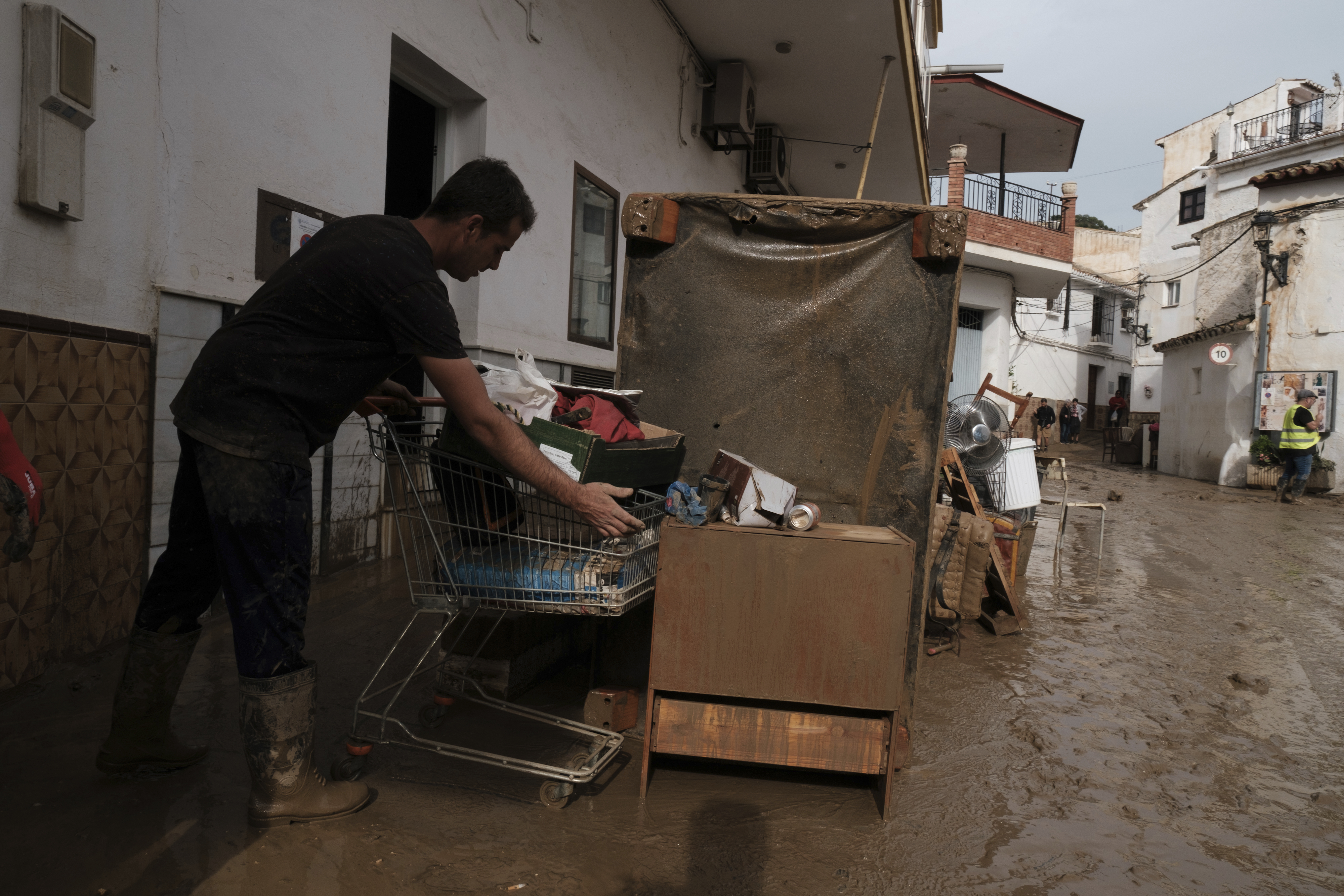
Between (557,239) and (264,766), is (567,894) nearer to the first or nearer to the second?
(264,766)

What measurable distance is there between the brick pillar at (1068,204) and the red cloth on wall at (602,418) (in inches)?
851

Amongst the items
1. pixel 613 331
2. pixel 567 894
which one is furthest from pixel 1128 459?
pixel 567 894

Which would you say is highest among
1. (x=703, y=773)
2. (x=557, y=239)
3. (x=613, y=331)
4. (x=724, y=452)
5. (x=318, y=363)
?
(x=557, y=239)

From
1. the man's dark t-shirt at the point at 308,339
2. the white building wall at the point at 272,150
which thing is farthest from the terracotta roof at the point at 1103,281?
the man's dark t-shirt at the point at 308,339

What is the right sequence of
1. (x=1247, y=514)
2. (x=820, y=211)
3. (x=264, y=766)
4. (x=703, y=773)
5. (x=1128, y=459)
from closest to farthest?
(x=264, y=766) → (x=703, y=773) → (x=820, y=211) → (x=1247, y=514) → (x=1128, y=459)

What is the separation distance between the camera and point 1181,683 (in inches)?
184

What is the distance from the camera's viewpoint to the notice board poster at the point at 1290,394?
60.7 ft

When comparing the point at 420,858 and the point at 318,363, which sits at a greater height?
the point at 318,363

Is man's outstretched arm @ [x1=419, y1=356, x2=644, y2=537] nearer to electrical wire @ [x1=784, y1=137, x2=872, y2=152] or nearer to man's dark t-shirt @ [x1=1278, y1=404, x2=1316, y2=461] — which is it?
electrical wire @ [x1=784, y1=137, x2=872, y2=152]

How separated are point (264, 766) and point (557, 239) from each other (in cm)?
576

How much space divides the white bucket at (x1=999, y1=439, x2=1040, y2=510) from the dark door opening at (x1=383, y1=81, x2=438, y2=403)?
4.81 m

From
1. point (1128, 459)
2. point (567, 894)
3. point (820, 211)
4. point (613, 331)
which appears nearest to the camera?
point (567, 894)

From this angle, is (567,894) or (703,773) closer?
(567,894)

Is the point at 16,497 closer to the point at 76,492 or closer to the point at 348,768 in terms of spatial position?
the point at 348,768
